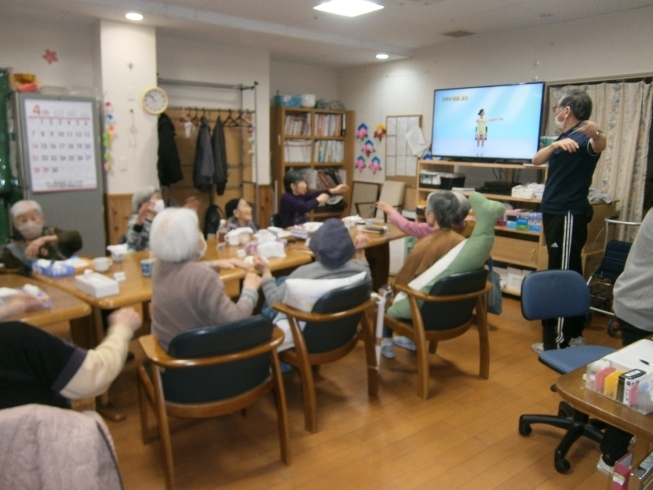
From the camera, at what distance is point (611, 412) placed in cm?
146

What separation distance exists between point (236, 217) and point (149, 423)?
1.66 metres

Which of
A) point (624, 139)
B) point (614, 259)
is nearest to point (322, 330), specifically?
point (614, 259)

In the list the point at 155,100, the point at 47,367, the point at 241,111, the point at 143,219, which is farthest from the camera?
the point at 241,111

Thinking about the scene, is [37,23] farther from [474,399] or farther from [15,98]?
[474,399]

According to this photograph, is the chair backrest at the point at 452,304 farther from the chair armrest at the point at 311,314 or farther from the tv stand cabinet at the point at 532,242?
the tv stand cabinet at the point at 532,242

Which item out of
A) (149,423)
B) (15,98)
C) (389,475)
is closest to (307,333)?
(389,475)

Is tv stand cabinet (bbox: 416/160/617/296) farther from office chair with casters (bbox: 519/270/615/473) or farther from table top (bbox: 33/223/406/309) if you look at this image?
office chair with casters (bbox: 519/270/615/473)

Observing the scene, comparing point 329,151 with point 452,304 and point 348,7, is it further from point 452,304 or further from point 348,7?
point 452,304

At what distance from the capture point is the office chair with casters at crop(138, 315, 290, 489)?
74.9 inches

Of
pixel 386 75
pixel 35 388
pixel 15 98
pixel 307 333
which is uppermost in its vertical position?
pixel 386 75

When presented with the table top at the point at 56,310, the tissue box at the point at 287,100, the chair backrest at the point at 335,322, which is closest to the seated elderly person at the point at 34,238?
the table top at the point at 56,310

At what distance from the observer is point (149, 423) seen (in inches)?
104

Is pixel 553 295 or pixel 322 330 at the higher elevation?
pixel 553 295

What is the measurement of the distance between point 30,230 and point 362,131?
16.4ft
